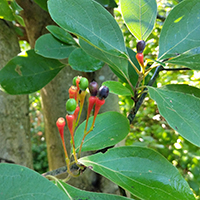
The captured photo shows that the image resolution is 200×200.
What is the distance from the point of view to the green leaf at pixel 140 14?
20.5 inches

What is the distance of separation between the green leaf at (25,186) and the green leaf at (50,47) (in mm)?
500

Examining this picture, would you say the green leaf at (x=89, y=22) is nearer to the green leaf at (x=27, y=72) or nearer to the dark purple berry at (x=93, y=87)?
the dark purple berry at (x=93, y=87)

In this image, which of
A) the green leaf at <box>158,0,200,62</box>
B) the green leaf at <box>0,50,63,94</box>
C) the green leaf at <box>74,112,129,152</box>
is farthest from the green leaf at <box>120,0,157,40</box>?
the green leaf at <box>0,50,63,94</box>

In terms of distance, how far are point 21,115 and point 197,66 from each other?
873 mm

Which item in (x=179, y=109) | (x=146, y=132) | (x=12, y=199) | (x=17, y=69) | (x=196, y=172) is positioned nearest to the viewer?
(x=12, y=199)

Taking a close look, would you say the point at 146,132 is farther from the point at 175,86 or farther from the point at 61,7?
the point at 61,7

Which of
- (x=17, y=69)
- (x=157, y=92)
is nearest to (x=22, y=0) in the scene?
(x=17, y=69)

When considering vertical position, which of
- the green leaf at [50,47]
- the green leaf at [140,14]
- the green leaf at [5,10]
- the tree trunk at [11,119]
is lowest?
the tree trunk at [11,119]

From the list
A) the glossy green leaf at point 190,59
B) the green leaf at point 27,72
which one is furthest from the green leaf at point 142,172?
the green leaf at point 27,72

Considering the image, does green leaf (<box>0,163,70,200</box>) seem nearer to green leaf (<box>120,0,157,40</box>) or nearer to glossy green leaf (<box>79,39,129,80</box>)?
glossy green leaf (<box>79,39,129,80</box>)

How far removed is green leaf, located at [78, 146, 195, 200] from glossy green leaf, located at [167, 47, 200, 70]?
0.26m

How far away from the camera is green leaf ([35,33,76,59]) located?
2.39 ft

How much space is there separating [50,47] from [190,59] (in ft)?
1.72

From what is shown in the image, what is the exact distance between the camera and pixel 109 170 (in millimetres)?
466
